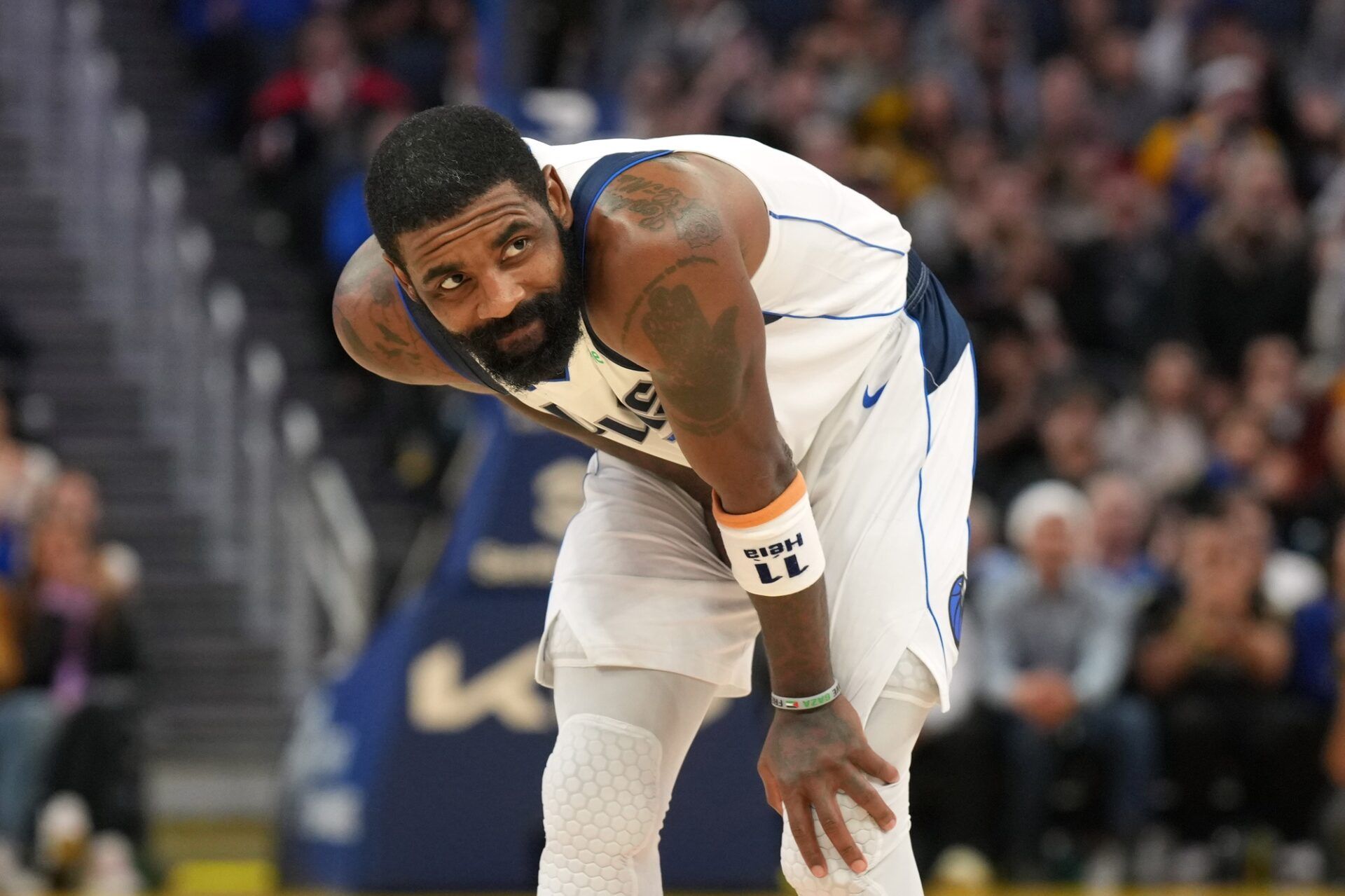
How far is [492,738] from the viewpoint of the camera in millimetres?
7047

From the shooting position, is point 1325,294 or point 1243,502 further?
point 1325,294

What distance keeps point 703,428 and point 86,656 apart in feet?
19.3

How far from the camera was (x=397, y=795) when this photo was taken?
7004mm

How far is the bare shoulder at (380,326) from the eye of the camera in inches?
155

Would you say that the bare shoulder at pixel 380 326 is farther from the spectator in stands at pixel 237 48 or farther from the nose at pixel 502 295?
the spectator in stands at pixel 237 48

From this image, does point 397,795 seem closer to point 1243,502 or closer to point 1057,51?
point 1243,502

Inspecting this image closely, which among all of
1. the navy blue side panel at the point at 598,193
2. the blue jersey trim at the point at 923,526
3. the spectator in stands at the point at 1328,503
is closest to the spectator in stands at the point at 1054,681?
the spectator in stands at the point at 1328,503

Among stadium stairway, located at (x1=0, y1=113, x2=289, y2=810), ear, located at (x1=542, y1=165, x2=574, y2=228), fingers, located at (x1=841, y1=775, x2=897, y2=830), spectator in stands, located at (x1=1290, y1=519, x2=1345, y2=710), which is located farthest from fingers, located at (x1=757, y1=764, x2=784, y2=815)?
stadium stairway, located at (x1=0, y1=113, x2=289, y2=810)

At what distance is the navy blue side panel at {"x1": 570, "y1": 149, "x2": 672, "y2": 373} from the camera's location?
11.5 feet

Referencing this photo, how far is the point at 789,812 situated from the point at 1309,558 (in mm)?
6439

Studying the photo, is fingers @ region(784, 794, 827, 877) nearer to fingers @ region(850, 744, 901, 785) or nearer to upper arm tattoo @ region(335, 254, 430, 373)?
fingers @ region(850, 744, 901, 785)

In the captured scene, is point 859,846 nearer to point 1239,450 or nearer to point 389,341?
point 389,341

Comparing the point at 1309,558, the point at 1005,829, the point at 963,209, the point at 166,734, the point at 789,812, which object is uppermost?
the point at 789,812

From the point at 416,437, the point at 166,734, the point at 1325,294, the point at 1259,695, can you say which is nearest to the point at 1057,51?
the point at 1325,294
